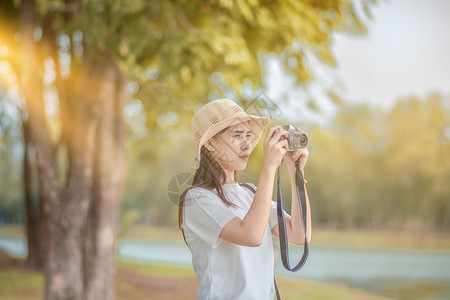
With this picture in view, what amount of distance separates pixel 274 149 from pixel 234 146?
0.24 meters

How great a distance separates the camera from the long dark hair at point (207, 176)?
5.63ft

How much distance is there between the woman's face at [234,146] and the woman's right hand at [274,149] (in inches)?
7.8

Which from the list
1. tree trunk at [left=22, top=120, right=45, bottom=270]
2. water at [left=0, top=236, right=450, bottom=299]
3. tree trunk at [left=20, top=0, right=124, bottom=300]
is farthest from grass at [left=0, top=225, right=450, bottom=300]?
tree trunk at [left=20, top=0, right=124, bottom=300]

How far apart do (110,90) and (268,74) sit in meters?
2.20

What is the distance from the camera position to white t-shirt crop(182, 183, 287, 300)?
1.57 metres

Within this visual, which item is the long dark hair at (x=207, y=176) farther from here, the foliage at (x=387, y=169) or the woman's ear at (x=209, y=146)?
the foliage at (x=387, y=169)

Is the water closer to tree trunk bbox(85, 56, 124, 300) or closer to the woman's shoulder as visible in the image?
tree trunk bbox(85, 56, 124, 300)

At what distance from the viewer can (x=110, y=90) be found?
659 centimetres

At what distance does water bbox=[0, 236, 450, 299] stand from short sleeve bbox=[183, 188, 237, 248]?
8.10 metres

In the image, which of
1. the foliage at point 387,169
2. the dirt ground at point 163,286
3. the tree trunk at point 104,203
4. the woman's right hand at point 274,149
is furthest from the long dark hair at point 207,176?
the foliage at point 387,169

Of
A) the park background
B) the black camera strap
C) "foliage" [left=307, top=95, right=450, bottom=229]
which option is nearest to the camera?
the black camera strap

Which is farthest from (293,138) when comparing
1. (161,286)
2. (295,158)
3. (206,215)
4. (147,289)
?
(161,286)

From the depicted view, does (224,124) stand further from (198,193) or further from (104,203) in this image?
(104,203)

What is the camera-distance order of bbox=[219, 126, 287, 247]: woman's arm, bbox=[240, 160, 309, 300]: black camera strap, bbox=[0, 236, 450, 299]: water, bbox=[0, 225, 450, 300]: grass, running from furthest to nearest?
bbox=[0, 236, 450, 299]: water, bbox=[0, 225, 450, 300]: grass, bbox=[240, 160, 309, 300]: black camera strap, bbox=[219, 126, 287, 247]: woman's arm
